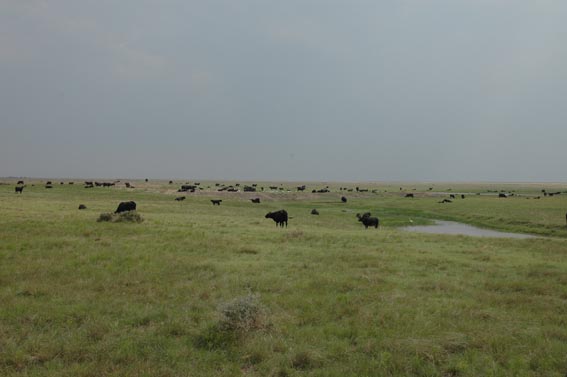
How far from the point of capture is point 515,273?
14.1m

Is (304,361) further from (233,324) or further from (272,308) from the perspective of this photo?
(272,308)

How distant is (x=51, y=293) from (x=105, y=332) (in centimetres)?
353

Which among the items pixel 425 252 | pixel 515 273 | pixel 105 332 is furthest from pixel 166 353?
pixel 425 252

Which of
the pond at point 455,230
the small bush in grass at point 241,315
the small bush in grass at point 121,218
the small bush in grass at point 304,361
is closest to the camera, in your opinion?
the small bush in grass at point 304,361

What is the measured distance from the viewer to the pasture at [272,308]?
6.83 meters

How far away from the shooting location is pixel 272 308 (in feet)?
31.6

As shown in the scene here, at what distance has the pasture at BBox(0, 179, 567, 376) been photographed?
683cm

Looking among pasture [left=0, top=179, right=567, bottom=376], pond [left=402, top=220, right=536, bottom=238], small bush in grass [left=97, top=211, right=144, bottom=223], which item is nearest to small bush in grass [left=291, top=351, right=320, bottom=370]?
pasture [left=0, top=179, right=567, bottom=376]

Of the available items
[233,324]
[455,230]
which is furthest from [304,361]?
[455,230]

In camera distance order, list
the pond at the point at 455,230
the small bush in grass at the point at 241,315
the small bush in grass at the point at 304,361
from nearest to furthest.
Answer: the small bush in grass at the point at 304,361 → the small bush in grass at the point at 241,315 → the pond at the point at 455,230

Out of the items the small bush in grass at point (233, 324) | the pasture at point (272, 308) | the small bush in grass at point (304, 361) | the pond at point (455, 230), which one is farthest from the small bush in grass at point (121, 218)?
the pond at point (455, 230)

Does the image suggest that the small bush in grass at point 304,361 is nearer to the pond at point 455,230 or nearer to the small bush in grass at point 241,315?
the small bush in grass at point 241,315

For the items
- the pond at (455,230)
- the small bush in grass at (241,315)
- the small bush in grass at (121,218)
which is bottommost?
the pond at (455,230)

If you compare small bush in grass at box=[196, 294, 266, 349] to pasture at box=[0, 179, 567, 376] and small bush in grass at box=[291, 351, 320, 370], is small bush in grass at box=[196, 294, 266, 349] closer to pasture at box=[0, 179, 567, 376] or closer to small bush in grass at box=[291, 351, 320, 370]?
pasture at box=[0, 179, 567, 376]
